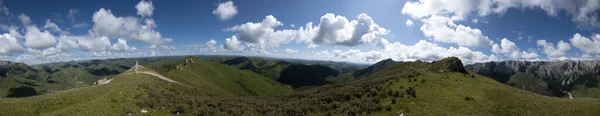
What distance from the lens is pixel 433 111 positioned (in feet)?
102

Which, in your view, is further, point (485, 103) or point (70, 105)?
point (70, 105)

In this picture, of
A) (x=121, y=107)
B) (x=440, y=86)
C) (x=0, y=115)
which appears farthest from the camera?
(x=440, y=86)

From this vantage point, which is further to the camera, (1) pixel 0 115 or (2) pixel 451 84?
(2) pixel 451 84

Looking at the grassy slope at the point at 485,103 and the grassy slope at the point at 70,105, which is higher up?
the grassy slope at the point at 485,103

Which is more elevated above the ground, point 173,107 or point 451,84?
point 451,84

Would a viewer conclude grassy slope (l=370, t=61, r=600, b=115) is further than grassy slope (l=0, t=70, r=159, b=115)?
No

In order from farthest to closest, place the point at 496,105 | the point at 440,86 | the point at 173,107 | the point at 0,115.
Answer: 1. the point at 440,86
2. the point at 173,107
3. the point at 496,105
4. the point at 0,115

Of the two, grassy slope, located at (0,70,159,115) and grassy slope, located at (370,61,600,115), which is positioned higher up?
grassy slope, located at (370,61,600,115)

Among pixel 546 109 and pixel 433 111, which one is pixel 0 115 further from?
pixel 546 109

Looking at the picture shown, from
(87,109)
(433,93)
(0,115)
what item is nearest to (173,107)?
(87,109)

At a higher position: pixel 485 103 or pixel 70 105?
pixel 485 103

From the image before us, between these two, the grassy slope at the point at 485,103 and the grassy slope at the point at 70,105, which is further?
the grassy slope at the point at 70,105

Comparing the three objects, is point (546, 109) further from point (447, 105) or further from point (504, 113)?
point (447, 105)

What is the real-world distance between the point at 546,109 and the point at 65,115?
5018 centimetres
